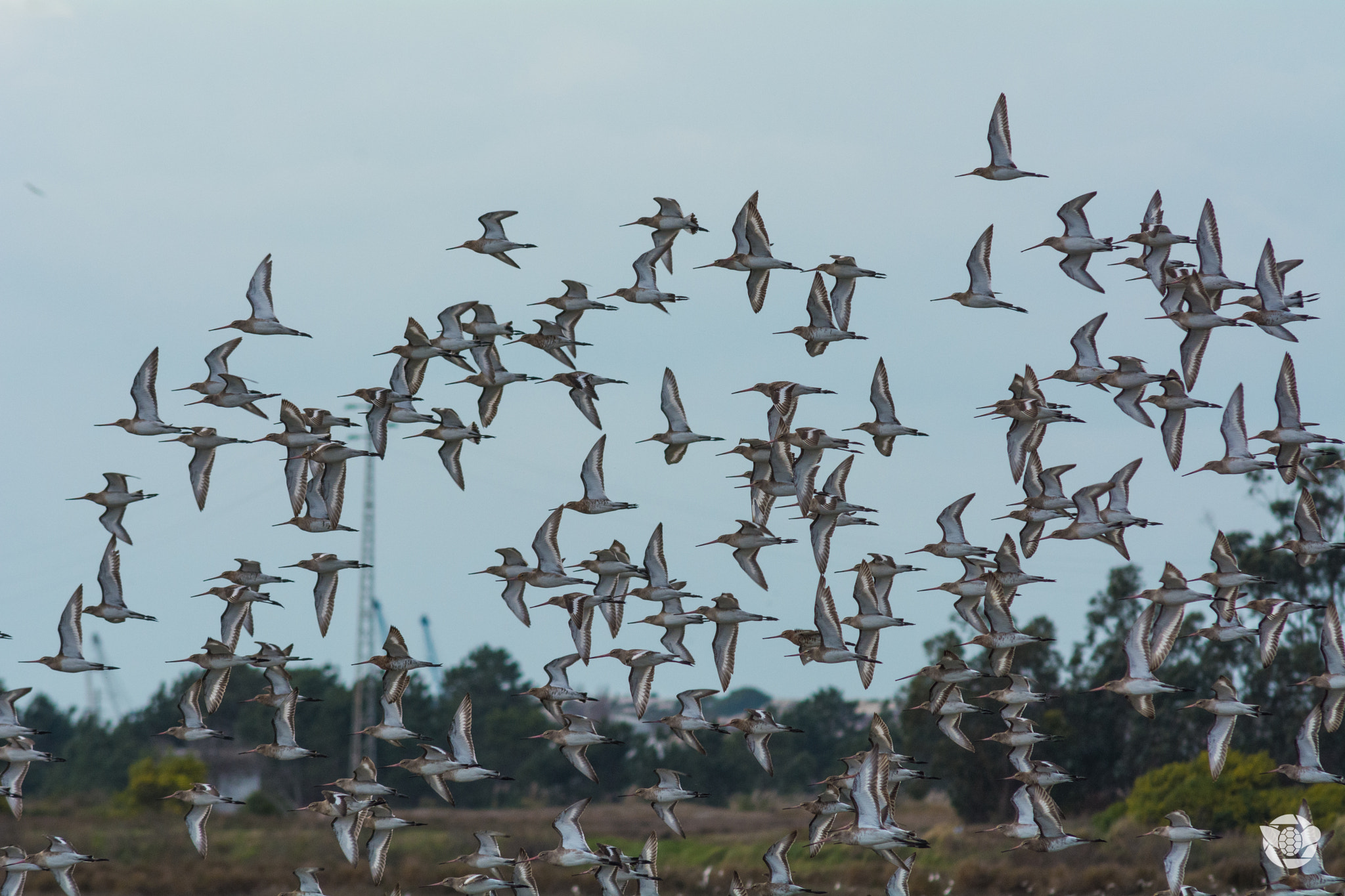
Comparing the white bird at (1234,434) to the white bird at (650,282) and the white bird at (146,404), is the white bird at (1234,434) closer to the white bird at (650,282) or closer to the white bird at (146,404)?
the white bird at (650,282)

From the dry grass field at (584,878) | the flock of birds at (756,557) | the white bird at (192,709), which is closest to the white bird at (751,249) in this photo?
the flock of birds at (756,557)

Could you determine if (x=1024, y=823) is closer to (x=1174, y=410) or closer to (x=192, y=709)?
(x=1174, y=410)

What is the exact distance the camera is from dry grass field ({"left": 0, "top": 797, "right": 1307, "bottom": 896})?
188ft

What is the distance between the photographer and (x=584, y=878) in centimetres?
5900

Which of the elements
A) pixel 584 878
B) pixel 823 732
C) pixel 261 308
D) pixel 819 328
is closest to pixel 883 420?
pixel 819 328

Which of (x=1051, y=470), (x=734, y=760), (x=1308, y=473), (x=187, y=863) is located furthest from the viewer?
(x=734, y=760)

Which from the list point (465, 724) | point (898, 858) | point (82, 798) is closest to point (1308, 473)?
point (898, 858)

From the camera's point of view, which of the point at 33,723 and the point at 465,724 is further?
the point at 33,723

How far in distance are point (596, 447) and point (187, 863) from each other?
31.6 meters

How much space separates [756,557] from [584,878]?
81.3 ft

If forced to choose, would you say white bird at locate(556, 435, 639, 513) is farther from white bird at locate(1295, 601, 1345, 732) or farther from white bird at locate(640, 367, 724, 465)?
white bird at locate(1295, 601, 1345, 732)

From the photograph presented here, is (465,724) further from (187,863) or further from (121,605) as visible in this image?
(187,863)

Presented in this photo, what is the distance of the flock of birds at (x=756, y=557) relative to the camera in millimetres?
34375

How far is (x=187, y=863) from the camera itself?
61.8 m
